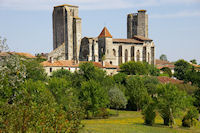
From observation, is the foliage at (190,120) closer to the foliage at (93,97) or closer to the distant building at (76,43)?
the foliage at (93,97)

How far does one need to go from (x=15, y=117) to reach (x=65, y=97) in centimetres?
2664

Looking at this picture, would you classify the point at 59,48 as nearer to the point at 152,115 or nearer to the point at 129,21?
the point at 129,21

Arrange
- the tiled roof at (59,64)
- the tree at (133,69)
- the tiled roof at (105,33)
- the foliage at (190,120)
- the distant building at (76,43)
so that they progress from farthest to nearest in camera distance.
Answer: the tiled roof at (105,33), the distant building at (76,43), the tree at (133,69), the tiled roof at (59,64), the foliage at (190,120)

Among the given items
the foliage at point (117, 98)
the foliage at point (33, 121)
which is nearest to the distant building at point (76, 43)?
the foliage at point (117, 98)

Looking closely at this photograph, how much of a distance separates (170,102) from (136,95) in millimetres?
16299

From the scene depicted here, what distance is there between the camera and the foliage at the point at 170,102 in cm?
3753

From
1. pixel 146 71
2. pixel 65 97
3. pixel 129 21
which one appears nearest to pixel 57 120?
pixel 65 97

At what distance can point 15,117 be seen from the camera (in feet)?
51.0

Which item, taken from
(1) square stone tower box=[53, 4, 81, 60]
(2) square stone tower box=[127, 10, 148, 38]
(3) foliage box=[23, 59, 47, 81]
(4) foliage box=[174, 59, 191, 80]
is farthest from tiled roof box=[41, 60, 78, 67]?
(2) square stone tower box=[127, 10, 148, 38]

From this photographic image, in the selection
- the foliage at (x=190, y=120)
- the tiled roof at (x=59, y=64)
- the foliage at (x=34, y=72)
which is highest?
the tiled roof at (x=59, y=64)

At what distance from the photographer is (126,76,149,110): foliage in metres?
53.6

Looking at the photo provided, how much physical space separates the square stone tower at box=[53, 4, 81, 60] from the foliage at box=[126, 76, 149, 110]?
1371 inches

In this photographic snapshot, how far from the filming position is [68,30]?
8794 cm

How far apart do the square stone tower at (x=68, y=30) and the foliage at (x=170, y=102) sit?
52.6 m
